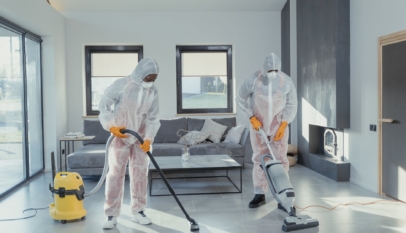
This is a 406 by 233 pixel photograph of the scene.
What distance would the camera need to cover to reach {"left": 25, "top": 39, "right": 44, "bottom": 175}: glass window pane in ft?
17.9

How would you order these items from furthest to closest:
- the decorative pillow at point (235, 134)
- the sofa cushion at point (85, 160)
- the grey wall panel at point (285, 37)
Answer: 1. the grey wall panel at point (285, 37)
2. the decorative pillow at point (235, 134)
3. the sofa cushion at point (85, 160)

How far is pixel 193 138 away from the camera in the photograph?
608 cm

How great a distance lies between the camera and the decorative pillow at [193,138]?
6.00 m

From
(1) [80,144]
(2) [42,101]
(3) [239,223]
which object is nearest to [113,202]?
(3) [239,223]

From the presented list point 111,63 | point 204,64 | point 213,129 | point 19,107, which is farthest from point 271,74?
point 111,63

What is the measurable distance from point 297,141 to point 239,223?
3410 mm

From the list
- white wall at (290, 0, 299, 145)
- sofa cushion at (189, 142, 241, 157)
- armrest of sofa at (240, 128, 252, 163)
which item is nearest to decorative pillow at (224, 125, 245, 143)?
armrest of sofa at (240, 128, 252, 163)

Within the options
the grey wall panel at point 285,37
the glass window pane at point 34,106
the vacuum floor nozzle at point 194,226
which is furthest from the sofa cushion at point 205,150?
the vacuum floor nozzle at point 194,226

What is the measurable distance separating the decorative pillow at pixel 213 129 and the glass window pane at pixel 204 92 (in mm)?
731

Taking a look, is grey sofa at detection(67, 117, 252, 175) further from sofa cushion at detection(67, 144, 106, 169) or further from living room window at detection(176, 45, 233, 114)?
living room window at detection(176, 45, 233, 114)

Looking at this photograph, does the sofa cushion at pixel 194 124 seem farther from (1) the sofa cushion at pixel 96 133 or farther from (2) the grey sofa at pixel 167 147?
(1) the sofa cushion at pixel 96 133

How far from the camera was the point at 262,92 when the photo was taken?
155 inches

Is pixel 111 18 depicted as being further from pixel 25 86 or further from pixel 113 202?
pixel 113 202

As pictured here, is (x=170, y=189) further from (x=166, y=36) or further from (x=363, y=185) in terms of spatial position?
(x=166, y=36)
